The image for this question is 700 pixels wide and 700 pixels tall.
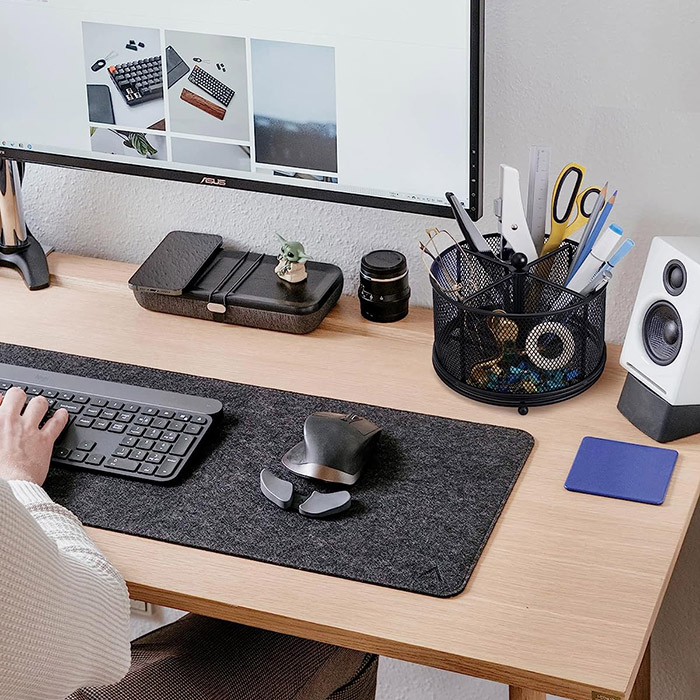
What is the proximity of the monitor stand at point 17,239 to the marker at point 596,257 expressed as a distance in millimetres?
700

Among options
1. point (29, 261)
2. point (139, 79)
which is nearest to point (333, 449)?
point (139, 79)

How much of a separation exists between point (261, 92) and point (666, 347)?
513mm

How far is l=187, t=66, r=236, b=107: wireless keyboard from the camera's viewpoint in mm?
1166

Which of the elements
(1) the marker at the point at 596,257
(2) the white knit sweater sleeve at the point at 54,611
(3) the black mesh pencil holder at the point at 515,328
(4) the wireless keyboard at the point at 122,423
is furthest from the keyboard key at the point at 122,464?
(1) the marker at the point at 596,257

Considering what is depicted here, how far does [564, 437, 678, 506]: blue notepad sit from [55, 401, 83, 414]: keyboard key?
51 centimetres

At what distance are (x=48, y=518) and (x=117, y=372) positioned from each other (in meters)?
0.30

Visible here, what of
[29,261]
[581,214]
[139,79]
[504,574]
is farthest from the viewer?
[29,261]

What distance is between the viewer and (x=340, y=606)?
0.86 m

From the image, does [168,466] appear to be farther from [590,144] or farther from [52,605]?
[590,144]

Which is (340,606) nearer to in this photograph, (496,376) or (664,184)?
(496,376)

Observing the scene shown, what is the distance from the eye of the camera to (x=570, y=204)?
43.2 inches

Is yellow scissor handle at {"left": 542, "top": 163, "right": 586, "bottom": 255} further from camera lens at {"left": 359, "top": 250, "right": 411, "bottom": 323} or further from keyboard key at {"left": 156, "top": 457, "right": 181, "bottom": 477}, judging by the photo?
keyboard key at {"left": 156, "top": 457, "right": 181, "bottom": 477}

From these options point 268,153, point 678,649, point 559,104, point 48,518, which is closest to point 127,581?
point 48,518

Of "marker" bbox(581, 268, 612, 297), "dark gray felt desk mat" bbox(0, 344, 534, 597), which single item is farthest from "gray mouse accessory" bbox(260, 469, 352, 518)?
"marker" bbox(581, 268, 612, 297)
